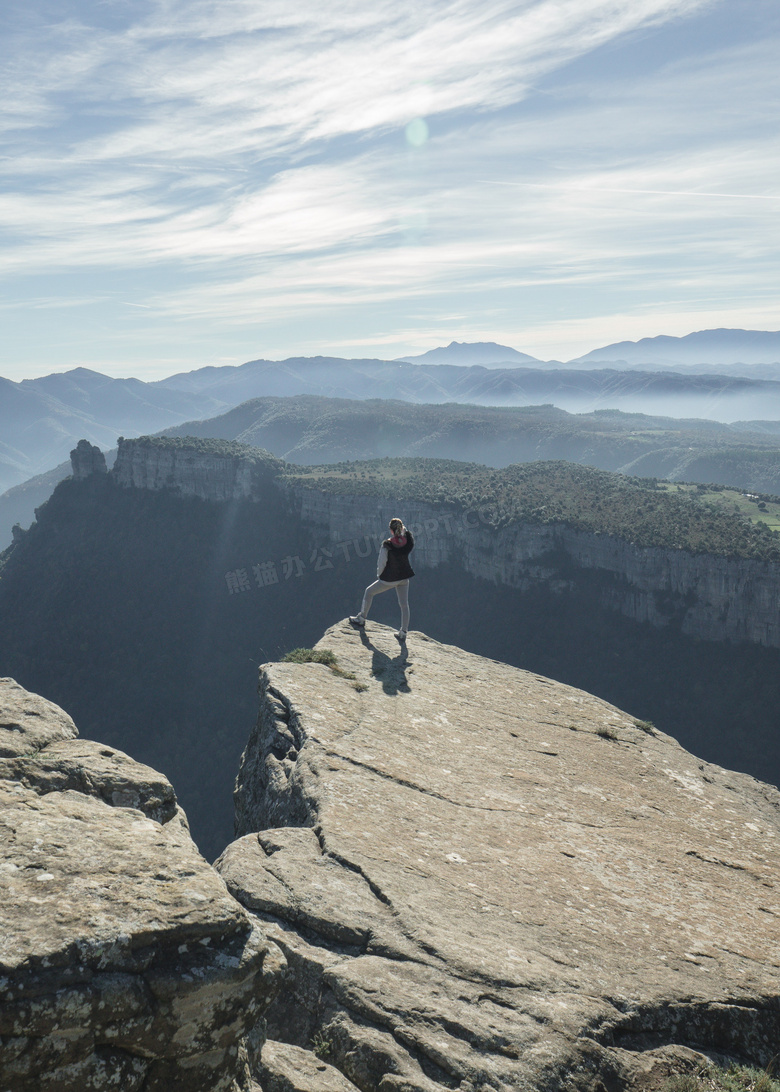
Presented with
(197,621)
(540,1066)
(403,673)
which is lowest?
(197,621)

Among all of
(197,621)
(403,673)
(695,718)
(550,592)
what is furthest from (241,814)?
(197,621)

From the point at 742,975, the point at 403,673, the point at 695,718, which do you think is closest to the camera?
the point at 742,975

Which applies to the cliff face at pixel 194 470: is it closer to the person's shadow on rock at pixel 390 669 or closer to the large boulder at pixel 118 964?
the person's shadow on rock at pixel 390 669

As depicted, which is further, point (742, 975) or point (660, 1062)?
point (742, 975)

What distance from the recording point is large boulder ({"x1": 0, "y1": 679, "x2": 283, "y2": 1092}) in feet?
12.3

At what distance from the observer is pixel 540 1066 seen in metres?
5.29

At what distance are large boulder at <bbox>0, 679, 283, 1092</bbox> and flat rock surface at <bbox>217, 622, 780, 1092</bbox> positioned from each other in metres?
1.35

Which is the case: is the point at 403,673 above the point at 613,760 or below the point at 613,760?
above

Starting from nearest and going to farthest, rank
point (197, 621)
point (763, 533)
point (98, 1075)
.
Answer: point (98, 1075) < point (763, 533) < point (197, 621)

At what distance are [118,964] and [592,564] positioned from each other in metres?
73.3

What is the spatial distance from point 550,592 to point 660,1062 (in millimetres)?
72196

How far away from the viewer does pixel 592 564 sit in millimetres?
73562

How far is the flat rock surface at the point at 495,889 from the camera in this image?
564 cm

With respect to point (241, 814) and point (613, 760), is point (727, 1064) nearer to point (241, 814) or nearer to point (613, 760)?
point (613, 760)
